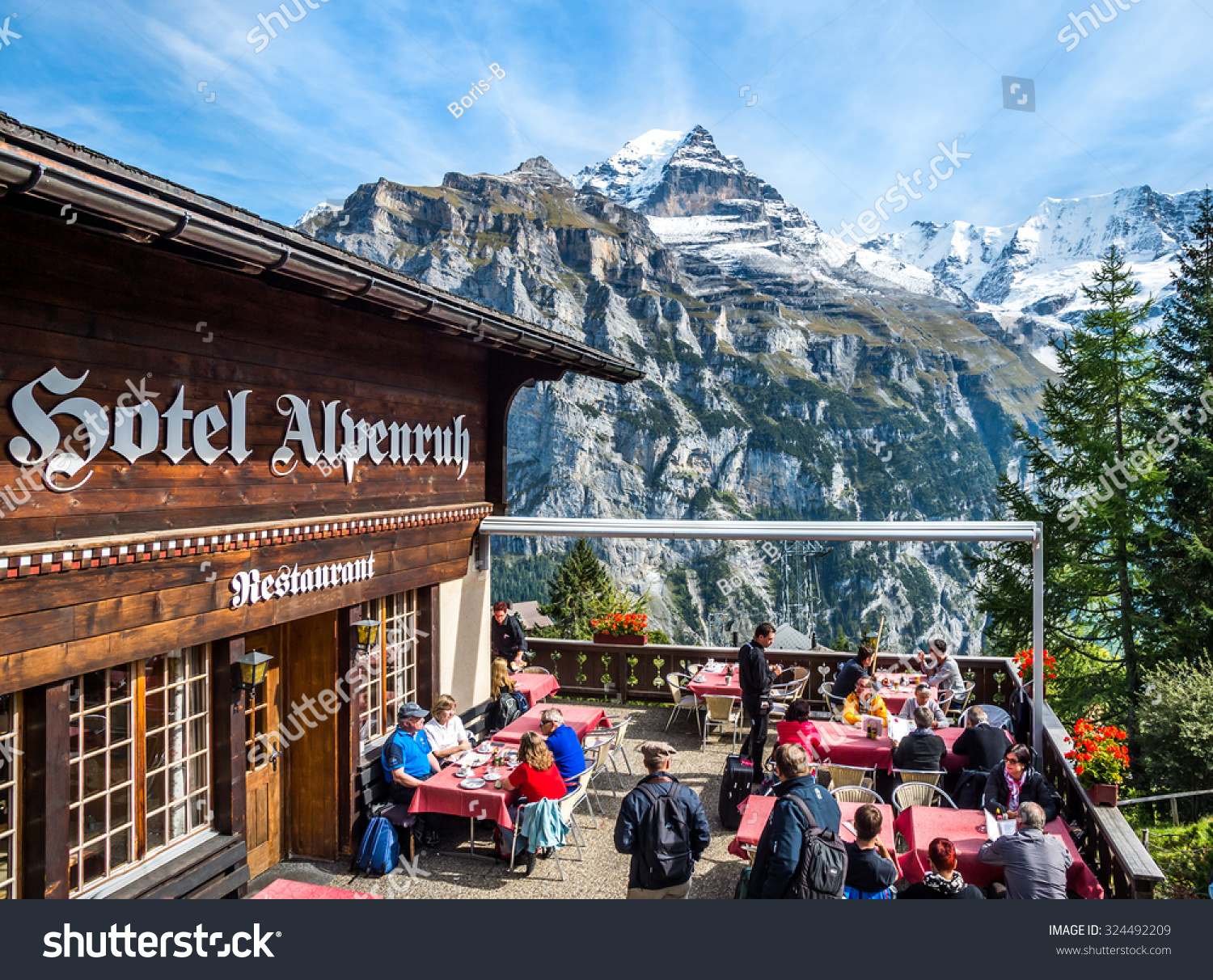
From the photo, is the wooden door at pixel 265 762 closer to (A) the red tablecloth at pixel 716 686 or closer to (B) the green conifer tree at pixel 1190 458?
(A) the red tablecloth at pixel 716 686

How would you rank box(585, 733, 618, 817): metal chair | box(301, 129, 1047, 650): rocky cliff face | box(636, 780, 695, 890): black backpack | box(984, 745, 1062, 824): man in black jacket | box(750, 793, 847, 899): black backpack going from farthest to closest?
box(301, 129, 1047, 650): rocky cliff face < box(585, 733, 618, 817): metal chair < box(984, 745, 1062, 824): man in black jacket < box(636, 780, 695, 890): black backpack < box(750, 793, 847, 899): black backpack

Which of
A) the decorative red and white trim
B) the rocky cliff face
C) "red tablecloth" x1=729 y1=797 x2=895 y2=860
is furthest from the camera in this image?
the rocky cliff face

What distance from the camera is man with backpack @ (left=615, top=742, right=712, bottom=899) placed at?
4453 millimetres

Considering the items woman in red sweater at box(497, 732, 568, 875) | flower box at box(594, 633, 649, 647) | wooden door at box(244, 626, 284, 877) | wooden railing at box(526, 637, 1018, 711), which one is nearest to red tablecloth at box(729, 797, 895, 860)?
woman in red sweater at box(497, 732, 568, 875)

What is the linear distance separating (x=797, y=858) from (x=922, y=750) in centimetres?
307

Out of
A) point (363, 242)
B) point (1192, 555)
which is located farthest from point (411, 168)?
point (1192, 555)

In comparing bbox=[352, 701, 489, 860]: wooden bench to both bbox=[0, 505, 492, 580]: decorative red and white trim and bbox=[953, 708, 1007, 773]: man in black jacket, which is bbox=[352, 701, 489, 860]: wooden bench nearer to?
bbox=[0, 505, 492, 580]: decorative red and white trim

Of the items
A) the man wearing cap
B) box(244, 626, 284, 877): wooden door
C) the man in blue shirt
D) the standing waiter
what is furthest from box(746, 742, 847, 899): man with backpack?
box(244, 626, 284, 877): wooden door

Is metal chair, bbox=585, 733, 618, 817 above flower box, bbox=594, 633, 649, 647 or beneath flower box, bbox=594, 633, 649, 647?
beneath

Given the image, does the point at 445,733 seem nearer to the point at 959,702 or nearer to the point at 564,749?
the point at 564,749

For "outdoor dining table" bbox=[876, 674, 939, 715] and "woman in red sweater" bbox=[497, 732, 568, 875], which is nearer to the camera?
"woman in red sweater" bbox=[497, 732, 568, 875]

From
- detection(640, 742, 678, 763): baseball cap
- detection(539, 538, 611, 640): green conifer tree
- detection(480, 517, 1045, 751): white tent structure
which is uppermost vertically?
detection(480, 517, 1045, 751): white tent structure

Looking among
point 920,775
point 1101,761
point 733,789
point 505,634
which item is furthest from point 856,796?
point 505,634

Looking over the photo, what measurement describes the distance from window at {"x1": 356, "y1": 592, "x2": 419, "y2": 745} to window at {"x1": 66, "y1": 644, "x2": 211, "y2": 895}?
156 centimetres
